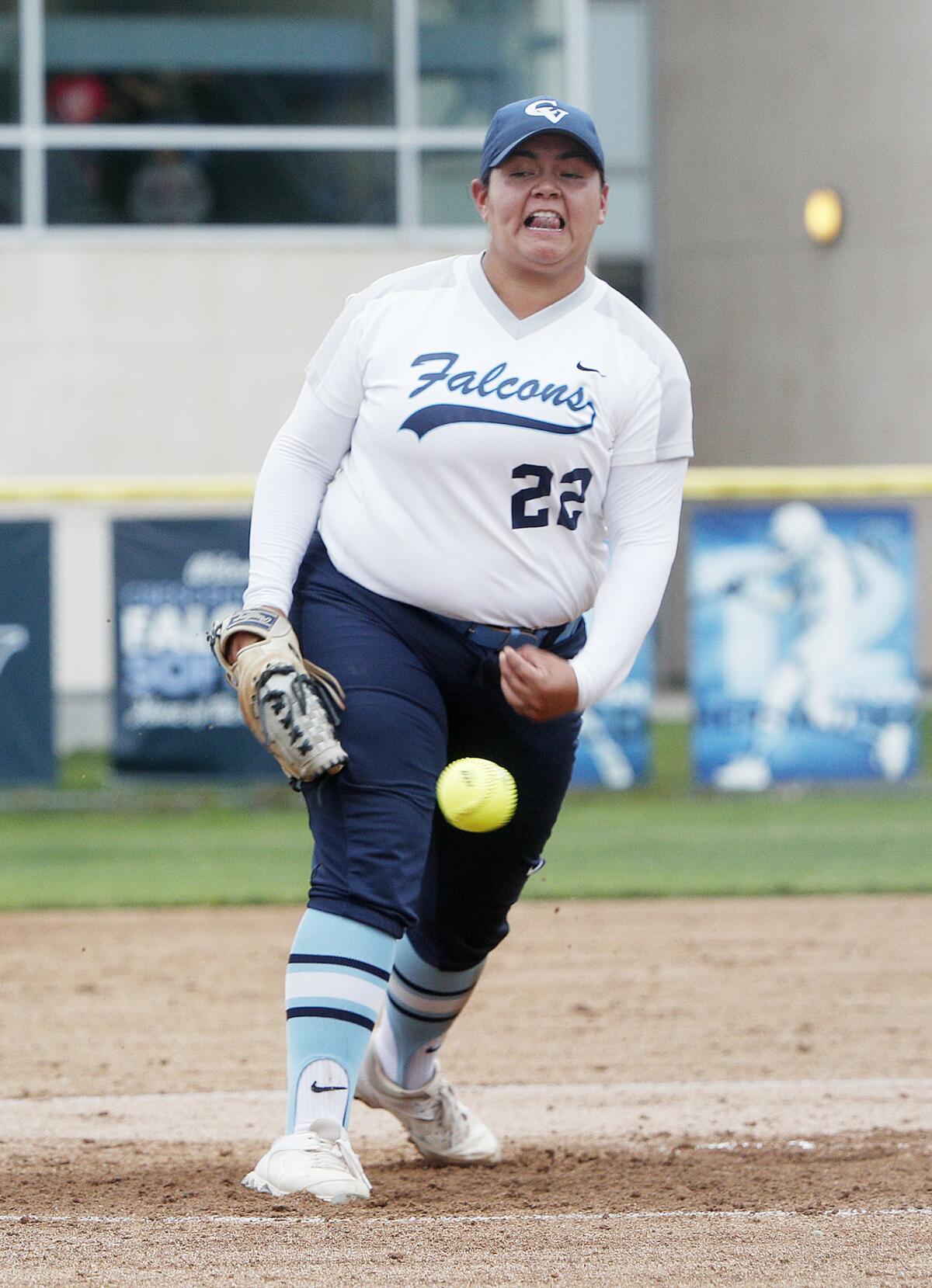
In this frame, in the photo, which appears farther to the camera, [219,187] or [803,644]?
[219,187]

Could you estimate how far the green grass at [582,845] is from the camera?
8734 mm

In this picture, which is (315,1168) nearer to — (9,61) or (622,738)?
(622,738)

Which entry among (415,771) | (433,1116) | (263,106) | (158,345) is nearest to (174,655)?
(158,345)

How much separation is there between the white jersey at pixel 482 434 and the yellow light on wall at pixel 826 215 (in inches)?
677

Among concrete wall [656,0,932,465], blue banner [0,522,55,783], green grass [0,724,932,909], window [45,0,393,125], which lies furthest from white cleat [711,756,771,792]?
concrete wall [656,0,932,465]

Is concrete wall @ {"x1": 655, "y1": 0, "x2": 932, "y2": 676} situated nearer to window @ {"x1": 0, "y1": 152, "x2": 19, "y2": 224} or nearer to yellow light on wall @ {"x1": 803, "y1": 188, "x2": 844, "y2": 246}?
yellow light on wall @ {"x1": 803, "y1": 188, "x2": 844, "y2": 246}

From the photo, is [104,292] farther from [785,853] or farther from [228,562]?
[785,853]

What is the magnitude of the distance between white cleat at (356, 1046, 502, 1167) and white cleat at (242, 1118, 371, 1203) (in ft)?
2.19

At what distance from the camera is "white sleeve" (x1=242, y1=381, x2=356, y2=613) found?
3.73 meters

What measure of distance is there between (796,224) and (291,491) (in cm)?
1810

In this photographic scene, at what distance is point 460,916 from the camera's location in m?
3.98

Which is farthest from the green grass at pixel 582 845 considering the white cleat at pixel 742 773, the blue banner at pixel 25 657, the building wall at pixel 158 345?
the building wall at pixel 158 345

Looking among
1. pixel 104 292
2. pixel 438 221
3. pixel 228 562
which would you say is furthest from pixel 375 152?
pixel 228 562

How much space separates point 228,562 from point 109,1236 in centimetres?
827
